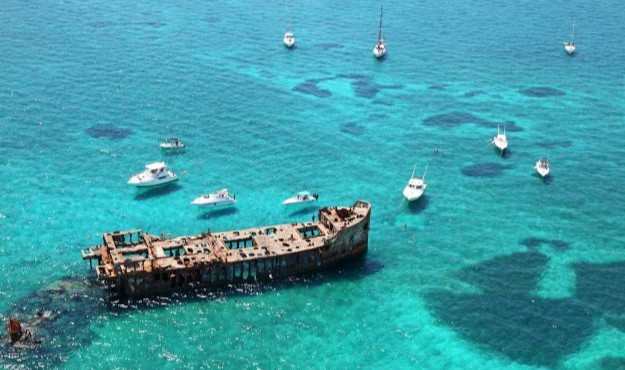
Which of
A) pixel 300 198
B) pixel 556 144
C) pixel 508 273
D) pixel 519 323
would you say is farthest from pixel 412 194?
pixel 556 144

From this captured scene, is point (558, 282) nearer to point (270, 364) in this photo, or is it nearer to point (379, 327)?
point (379, 327)

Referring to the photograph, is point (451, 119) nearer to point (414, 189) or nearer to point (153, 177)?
point (414, 189)

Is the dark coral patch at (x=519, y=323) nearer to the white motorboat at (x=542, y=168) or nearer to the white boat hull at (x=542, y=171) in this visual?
the white boat hull at (x=542, y=171)

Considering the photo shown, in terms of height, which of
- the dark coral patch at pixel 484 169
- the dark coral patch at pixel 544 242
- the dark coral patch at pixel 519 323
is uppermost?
the dark coral patch at pixel 484 169

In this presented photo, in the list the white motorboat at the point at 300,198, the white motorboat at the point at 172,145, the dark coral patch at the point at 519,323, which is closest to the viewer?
the dark coral patch at the point at 519,323

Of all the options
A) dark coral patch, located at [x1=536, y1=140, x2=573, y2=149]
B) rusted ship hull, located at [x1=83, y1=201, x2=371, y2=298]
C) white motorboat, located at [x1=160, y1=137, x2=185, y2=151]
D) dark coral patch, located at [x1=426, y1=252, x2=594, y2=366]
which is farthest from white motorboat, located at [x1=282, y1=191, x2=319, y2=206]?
dark coral patch, located at [x1=536, y1=140, x2=573, y2=149]

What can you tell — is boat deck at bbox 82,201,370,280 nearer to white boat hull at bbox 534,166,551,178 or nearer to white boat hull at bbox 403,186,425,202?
white boat hull at bbox 403,186,425,202

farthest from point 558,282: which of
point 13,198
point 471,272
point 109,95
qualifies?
point 109,95

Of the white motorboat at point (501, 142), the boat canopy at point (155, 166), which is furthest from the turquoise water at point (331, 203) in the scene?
the boat canopy at point (155, 166)
